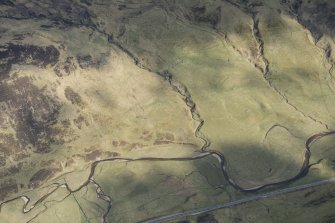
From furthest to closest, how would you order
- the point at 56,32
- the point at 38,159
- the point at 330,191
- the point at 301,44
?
the point at 301,44 → the point at 56,32 → the point at 38,159 → the point at 330,191

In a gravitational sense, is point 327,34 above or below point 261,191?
above

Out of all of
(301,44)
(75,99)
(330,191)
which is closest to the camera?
(330,191)

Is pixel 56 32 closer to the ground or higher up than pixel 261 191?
higher up

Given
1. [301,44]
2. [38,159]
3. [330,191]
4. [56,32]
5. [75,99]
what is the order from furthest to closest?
1. [301,44]
2. [56,32]
3. [75,99]
4. [38,159]
5. [330,191]

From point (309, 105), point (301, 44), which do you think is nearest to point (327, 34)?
point (301, 44)

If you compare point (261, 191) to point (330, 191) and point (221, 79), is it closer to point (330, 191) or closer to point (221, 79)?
point (330, 191)

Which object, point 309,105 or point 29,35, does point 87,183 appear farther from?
point 309,105

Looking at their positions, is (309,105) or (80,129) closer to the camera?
(80,129)

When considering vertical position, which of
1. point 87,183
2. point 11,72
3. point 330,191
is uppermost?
point 11,72

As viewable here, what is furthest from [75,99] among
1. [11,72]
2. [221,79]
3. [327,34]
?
[327,34]
